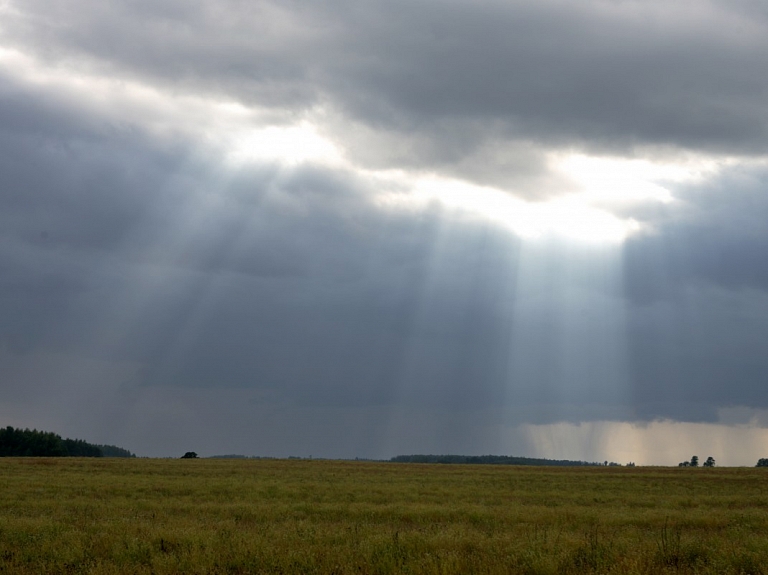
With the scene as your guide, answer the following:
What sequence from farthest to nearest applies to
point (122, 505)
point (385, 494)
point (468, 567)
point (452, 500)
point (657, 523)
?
point (385, 494), point (452, 500), point (122, 505), point (657, 523), point (468, 567)

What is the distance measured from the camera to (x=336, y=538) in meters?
16.5

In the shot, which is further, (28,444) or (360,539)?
(28,444)

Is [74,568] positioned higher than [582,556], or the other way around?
[582,556]

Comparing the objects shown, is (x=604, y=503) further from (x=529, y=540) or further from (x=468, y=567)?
(x=468, y=567)

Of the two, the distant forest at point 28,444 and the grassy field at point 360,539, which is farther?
the distant forest at point 28,444

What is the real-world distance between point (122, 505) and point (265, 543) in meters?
14.2

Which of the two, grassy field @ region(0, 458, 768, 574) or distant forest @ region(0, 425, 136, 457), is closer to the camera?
grassy field @ region(0, 458, 768, 574)

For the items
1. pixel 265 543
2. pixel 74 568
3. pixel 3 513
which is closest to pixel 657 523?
pixel 265 543

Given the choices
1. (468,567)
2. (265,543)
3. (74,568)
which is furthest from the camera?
(265,543)

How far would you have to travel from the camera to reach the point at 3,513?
2281 cm

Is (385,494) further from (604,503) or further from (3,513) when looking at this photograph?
(3,513)

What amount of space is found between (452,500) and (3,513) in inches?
734

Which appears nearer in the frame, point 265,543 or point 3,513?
point 265,543

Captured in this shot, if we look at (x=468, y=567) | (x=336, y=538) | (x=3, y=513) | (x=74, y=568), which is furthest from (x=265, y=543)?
(x=3, y=513)
